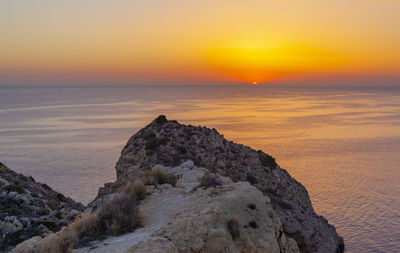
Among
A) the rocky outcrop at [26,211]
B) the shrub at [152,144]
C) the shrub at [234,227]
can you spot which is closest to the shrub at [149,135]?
the shrub at [152,144]

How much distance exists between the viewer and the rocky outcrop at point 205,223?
10258mm

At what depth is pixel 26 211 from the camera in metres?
20.9

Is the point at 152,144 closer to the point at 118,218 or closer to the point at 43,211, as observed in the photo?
the point at 43,211

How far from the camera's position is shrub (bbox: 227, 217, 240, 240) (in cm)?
1177

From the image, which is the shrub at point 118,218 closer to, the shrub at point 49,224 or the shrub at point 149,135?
the shrub at point 49,224

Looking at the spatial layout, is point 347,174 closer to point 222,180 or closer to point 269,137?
point 269,137

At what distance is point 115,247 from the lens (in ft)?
32.5

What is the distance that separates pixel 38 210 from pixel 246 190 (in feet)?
44.2

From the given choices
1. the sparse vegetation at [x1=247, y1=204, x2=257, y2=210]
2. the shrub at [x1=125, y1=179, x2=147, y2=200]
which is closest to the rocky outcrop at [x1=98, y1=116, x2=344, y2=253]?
the shrub at [x1=125, y1=179, x2=147, y2=200]

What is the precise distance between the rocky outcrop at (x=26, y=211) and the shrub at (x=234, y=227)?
890 cm

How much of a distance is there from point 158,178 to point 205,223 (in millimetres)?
5531

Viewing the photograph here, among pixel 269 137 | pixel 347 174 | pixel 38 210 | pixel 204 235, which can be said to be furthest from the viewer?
pixel 269 137

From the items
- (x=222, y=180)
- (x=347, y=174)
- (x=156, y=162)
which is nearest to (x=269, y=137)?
(x=347, y=174)

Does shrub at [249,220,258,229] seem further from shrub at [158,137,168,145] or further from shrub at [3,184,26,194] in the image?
shrub at [3,184,26,194]
